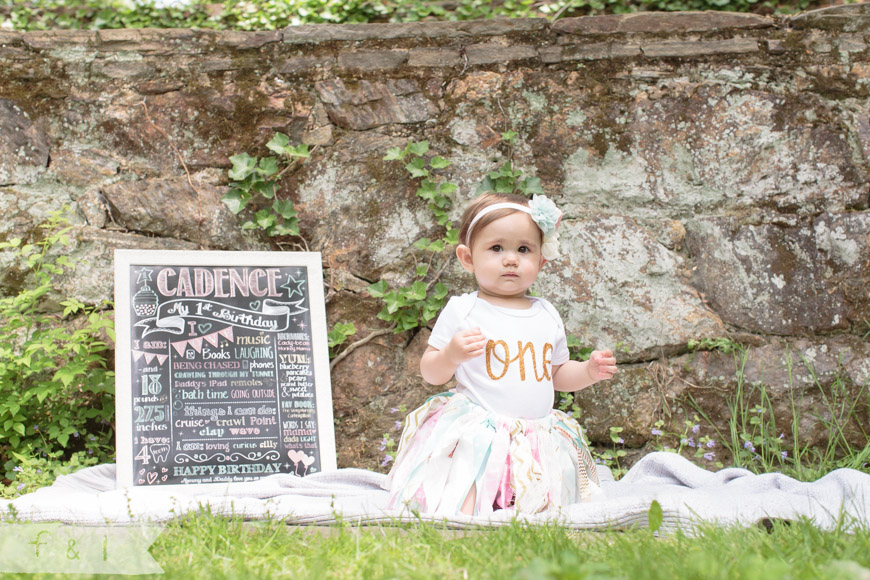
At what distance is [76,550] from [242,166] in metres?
1.80

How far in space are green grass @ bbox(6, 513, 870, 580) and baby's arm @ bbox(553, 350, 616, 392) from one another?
0.64 metres

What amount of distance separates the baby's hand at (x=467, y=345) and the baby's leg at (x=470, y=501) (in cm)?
37

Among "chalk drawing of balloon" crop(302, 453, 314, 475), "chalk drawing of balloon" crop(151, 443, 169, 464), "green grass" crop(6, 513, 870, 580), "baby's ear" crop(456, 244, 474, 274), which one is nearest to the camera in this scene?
"green grass" crop(6, 513, 870, 580)

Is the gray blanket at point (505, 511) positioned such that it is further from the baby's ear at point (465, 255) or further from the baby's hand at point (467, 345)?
the baby's ear at point (465, 255)

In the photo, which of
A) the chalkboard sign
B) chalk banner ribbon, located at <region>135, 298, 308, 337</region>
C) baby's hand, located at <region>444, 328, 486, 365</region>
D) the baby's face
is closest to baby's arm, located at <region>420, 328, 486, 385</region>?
baby's hand, located at <region>444, 328, 486, 365</region>

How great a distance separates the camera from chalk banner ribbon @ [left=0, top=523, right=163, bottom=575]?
1.59m

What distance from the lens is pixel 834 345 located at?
10.4 ft

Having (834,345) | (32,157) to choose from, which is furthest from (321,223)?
(834,345)

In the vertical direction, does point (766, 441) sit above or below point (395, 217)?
below

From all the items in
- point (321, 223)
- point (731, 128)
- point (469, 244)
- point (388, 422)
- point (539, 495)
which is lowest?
point (539, 495)

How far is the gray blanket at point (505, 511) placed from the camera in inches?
78.9

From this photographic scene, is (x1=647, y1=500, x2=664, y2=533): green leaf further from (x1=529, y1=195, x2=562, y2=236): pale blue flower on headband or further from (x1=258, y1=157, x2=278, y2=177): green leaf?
(x1=258, y1=157, x2=278, y2=177): green leaf

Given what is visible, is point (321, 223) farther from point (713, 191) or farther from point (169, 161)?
point (713, 191)

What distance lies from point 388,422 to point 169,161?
4.51 ft
